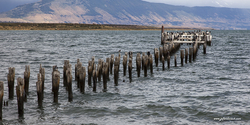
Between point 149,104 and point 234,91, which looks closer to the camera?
point 149,104

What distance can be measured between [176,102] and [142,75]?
690 cm

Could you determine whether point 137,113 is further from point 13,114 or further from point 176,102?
point 13,114

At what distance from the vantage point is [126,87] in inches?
606

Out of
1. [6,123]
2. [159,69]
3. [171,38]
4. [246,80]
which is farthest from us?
[171,38]

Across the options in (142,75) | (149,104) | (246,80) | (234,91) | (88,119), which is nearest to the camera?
(88,119)

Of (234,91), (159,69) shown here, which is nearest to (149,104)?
(234,91)

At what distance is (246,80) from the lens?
17.5 metres

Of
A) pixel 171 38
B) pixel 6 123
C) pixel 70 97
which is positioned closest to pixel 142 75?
pixel 70 97

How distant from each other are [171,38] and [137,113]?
2908 centimetres

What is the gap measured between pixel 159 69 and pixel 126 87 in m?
7.14

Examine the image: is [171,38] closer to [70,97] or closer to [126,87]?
[126,87]

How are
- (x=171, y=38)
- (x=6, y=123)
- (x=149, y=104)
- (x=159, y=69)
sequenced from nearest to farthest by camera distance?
(x=6, y=123), (x=149, y=104), (x=159, y=69), (x=171, y=38)

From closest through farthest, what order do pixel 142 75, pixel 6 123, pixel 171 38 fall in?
pixel 6 123
pixel 142 75
pixel 171 38

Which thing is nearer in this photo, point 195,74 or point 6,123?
point 6,123
